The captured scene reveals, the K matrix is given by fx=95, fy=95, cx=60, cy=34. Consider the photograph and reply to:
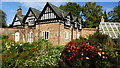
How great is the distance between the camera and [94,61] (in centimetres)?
345

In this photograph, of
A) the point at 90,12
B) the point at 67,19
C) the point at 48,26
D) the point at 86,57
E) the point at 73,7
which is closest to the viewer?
the point at 86,57

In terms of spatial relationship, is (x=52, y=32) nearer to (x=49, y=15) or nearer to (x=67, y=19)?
(x=49, y=15)

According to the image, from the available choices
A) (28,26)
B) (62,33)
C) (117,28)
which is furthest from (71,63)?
(28,26)

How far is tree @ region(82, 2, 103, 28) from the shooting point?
20.1 m

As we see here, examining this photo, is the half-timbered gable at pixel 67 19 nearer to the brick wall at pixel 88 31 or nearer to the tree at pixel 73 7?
the brick wall at pixel 88 31

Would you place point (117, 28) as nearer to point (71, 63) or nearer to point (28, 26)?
point (71, 63)

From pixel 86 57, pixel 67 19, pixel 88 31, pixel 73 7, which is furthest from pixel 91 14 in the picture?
pixel 86 57

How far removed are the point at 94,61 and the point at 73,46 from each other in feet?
3.03

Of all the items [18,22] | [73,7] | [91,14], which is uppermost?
[73,7]

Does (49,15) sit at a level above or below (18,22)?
above

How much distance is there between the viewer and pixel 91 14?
817 inches

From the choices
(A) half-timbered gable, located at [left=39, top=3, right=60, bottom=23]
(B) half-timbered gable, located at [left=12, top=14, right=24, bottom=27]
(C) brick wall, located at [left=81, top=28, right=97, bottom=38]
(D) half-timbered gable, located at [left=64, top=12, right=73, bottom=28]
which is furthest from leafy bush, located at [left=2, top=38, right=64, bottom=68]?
(B) half-timbered gable, located at [left=12, top=14, right=24, bottom=27]

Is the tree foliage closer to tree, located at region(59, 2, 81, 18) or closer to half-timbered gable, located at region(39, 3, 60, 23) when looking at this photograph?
tree, located at region(59, 2, 81, 18)

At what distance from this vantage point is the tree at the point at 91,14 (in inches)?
793
